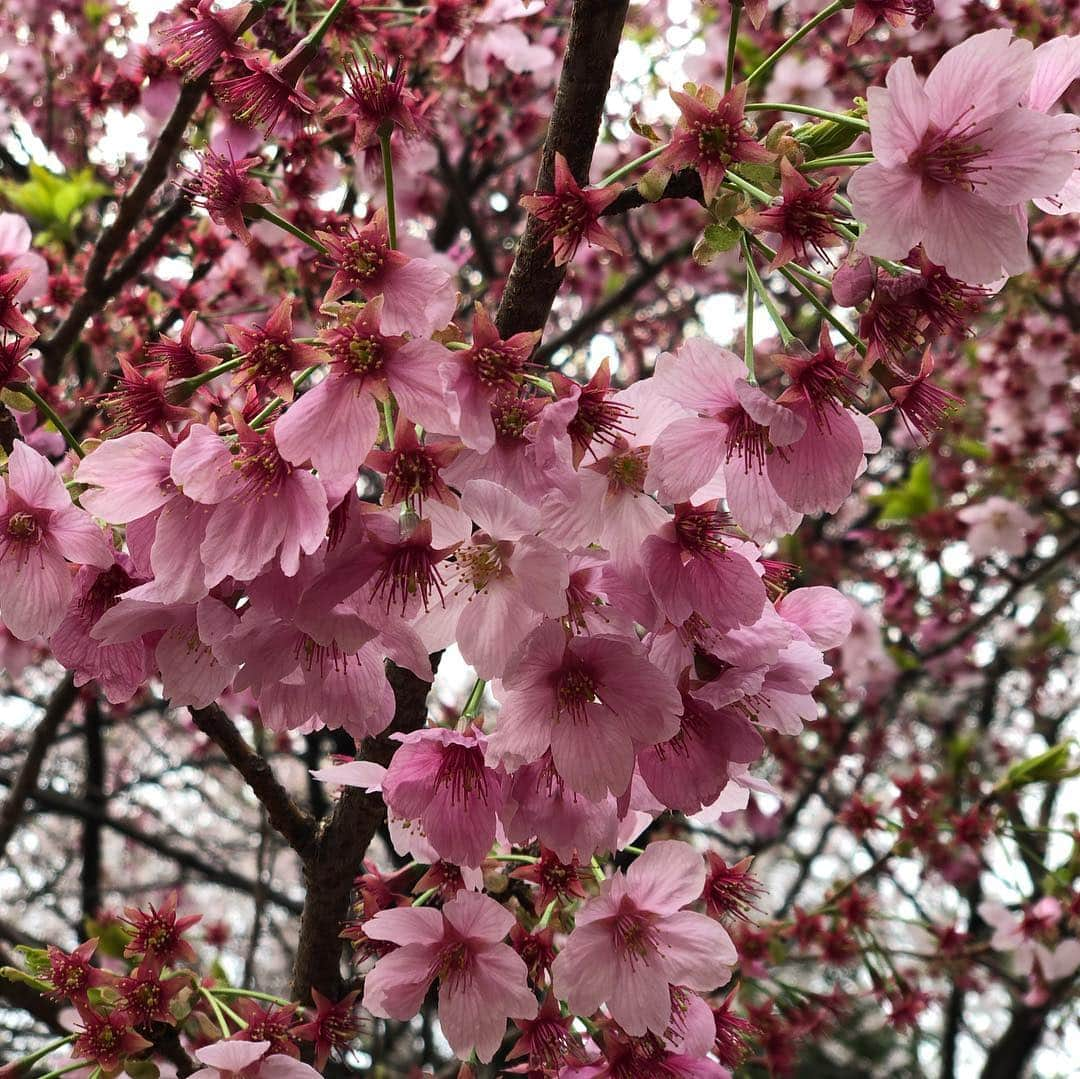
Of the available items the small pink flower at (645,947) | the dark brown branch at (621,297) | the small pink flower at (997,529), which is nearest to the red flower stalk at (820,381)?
the small pink flower at (645,947)

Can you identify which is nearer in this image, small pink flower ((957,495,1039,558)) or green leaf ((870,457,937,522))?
green leaf ((870,457,937,522))

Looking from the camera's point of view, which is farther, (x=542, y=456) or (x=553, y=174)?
(x=553, y=174)

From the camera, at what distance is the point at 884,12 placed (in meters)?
1.43

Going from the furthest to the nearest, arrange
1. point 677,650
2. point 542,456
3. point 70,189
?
1. point 70,189
2. point 677,650
3. point 542,456

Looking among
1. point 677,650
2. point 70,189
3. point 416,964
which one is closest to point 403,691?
point 416,964

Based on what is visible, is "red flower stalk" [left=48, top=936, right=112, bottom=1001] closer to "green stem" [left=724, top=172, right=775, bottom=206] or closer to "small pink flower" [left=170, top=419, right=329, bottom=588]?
"small pink flower" [left=170, top=419, right=329, bottom=588]

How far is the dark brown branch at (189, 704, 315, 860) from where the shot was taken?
1.62 m

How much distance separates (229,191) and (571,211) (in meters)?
0.52

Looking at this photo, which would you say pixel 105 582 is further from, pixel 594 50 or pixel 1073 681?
pixel 1073 681

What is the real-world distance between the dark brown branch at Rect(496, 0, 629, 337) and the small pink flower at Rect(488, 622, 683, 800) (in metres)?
0.46

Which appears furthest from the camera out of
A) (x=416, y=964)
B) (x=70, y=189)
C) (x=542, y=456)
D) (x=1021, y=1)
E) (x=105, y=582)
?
(x=1021, y=1)

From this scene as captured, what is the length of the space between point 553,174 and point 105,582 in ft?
2.54

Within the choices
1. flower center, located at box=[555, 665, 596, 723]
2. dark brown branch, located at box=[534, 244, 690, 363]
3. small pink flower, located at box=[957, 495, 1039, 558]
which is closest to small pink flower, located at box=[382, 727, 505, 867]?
flower center, located at box=[555, 665, 596, 723]

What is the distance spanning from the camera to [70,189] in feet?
10.3
